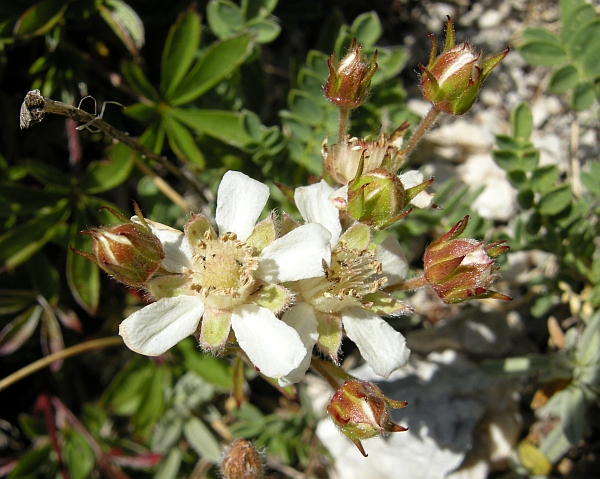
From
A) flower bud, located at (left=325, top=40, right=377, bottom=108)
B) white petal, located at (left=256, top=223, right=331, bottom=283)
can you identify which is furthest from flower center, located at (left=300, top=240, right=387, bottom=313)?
flower bud, located at (left=325, top=40, right=377, bottom=108)

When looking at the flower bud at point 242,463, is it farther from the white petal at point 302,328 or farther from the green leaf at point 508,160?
the green leaf at point 508,160

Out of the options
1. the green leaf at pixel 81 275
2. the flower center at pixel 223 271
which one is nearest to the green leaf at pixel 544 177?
the flower center at pixel 223 271

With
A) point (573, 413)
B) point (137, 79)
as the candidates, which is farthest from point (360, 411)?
point (137, 79)

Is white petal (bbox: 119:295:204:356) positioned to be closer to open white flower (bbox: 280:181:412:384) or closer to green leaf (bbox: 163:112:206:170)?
open white flower (bbox: 280:181:412:384)

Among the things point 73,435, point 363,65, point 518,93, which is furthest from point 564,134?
point 73,435

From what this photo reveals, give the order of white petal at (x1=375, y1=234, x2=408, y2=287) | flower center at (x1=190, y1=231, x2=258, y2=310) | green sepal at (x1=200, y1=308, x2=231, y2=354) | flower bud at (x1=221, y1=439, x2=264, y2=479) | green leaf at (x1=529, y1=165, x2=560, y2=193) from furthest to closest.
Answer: green leaf at (x1=529, y1=165, x2=560, y2=193), white petal at (x1=375, y1=234, x2=408, y2=287), flower bud at (x1=221, y1=439, x2=264, y2=479), flower center at (x1=190, y1=231, x2=258, y2=310), green sepal at (x1=200, y1=308, x2=231, y2=354)

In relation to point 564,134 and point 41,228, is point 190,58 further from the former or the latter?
point 564,134
